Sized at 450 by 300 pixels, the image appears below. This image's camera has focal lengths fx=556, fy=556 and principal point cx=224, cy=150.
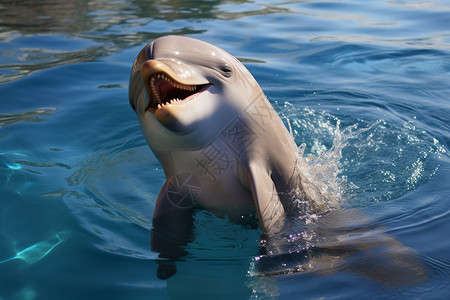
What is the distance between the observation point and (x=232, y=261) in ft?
13.5

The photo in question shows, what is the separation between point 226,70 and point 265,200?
3.37ft

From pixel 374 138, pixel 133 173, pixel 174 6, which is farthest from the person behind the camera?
pixel 174 6

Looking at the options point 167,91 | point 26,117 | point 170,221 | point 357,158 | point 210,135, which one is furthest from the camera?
point 26,117

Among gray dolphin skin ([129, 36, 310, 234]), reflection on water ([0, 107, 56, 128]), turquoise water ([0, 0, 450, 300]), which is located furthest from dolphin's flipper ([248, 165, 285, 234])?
reflection on water ([0, 107, 56, 128])

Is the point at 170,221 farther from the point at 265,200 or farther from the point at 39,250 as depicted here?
the point at 39,250

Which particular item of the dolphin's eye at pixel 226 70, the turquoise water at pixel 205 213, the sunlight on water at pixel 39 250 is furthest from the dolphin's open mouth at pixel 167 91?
the sunlight on water at pixel 39 250

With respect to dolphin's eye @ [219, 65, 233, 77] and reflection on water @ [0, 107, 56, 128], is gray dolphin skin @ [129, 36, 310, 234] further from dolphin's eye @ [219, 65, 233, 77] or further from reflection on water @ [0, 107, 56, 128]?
reflection on water @ [0, 107, 56, 128]

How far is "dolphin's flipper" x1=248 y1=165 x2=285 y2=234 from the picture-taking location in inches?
160

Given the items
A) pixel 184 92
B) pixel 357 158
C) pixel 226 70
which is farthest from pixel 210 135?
pixel 357 158

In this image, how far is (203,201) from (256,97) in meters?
0.93

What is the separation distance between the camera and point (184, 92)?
3986 mm

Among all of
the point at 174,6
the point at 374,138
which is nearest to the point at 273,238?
the point at 374,138

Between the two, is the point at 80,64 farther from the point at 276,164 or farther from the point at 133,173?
the point at 276,164

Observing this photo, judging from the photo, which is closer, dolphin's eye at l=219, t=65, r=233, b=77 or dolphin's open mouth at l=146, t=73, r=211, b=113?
dolphin's open mouth at l=146, t=73, r=211, b=113
